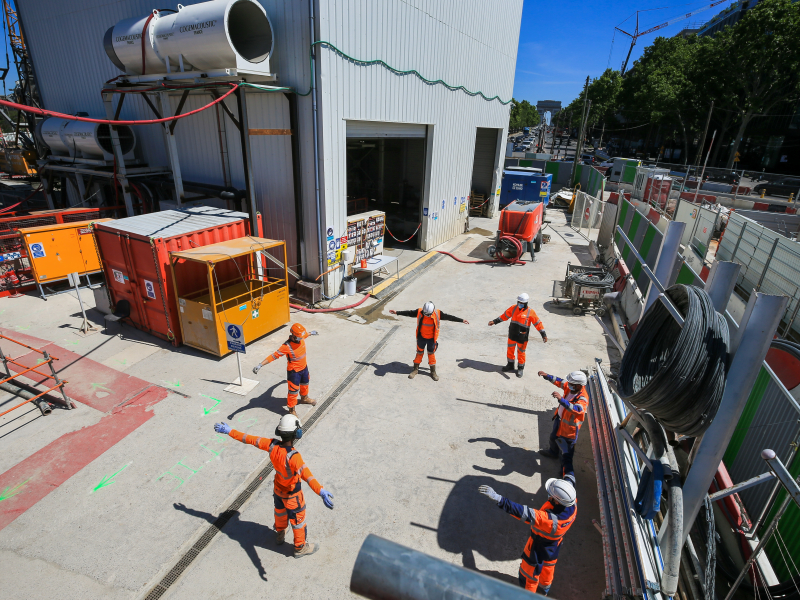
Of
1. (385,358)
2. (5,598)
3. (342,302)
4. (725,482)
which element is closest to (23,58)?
(342,302)

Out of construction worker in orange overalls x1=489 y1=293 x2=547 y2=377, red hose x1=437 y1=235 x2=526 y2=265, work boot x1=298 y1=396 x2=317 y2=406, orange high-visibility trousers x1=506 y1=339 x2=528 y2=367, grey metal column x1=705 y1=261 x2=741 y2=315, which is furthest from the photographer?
red hose x1=437 y1=235 x2=526 y2=265

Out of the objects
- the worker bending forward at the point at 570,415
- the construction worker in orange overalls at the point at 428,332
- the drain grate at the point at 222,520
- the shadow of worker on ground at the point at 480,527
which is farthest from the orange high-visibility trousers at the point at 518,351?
the drain grate at the point at 222,520

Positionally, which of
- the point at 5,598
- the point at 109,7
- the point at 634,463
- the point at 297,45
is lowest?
the point at 5,598

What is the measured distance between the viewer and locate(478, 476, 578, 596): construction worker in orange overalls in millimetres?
4383

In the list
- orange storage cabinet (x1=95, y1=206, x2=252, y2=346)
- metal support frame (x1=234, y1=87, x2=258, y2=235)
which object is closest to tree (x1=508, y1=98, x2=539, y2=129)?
metal support frame (x1=234, y1=87, x2=258, y2=235)

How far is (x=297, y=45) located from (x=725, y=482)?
40.9 feet

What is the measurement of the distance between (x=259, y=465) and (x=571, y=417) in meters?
4.75

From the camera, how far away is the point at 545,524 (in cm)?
439

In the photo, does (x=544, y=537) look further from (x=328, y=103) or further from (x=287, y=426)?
(x=328, y=103)

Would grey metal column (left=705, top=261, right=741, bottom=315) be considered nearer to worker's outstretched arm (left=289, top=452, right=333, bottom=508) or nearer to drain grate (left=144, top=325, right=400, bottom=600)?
worker's outstretched arm (left=289, top=452, right=333, bottom=508)

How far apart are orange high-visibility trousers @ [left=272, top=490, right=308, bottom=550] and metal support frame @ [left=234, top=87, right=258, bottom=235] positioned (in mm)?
8327

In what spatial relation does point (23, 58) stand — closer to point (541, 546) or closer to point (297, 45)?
point (297, 45)

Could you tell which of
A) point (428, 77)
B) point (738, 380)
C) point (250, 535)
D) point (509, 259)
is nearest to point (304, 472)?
point (250, 535)

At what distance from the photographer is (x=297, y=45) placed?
10.8 meters
